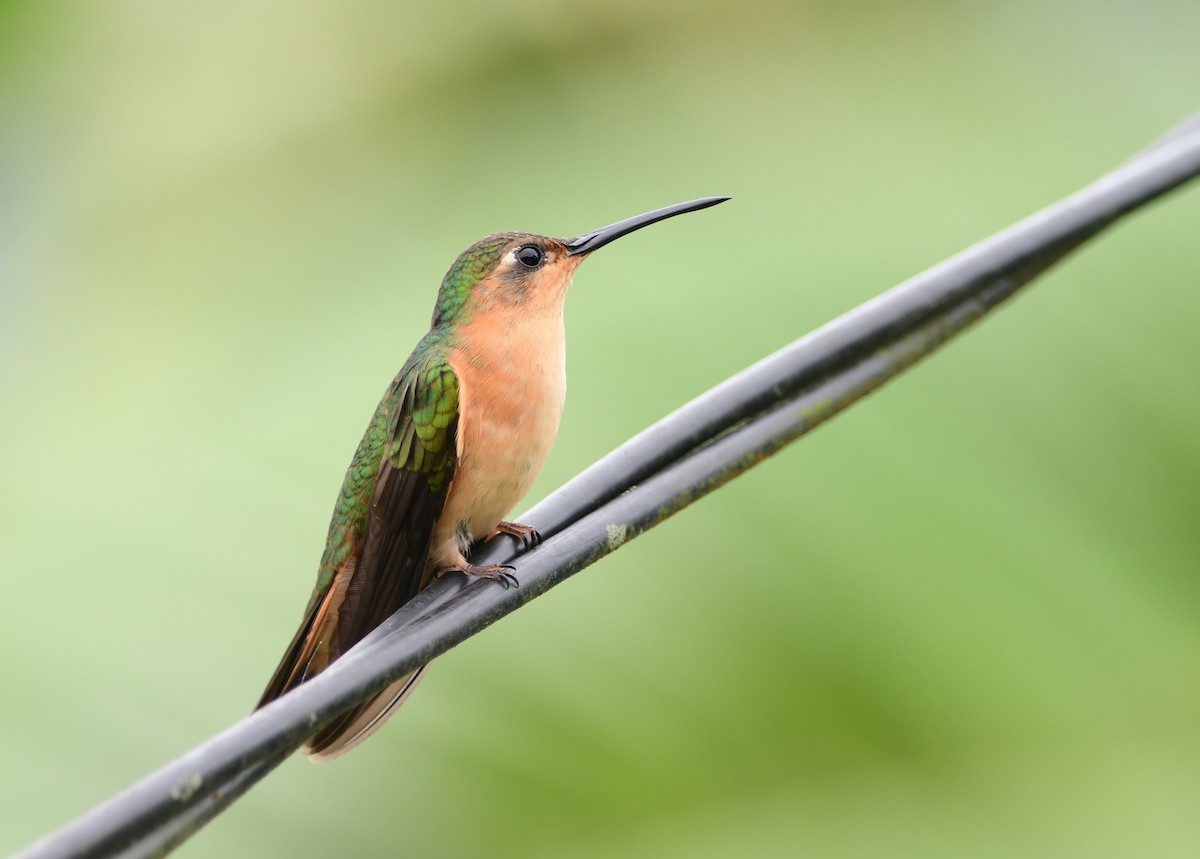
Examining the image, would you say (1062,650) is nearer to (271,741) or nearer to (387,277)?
(271,741)

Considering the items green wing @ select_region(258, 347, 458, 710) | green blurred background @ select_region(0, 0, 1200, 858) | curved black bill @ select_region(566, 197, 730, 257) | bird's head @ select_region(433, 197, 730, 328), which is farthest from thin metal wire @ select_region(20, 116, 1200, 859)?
green blurred background @ select_region(0, 0, 1200, 858)

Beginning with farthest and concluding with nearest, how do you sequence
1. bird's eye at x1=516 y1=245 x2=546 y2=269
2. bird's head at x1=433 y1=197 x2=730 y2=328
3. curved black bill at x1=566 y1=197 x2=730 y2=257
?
bird's eye at x1=516 y1=245 x2=546 y2=269
bird's head at x1=433 y1=197 x2=730 y2=328
curved black bill at x1=566 y1=197 x2=730 y2=257

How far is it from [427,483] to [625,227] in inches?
29.5

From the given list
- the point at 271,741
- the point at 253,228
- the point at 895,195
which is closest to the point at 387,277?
the point at 253,228

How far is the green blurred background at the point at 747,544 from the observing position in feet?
10.8

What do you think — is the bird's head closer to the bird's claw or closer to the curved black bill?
the curved black bill

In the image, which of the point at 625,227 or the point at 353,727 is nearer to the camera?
the point at 353,727

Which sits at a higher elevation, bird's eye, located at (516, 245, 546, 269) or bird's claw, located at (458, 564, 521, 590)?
bird's eye, located at (516, 245, 546, 269)

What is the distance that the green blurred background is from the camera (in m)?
3.30

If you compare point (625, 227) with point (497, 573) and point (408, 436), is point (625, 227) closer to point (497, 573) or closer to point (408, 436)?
point (408, 436)

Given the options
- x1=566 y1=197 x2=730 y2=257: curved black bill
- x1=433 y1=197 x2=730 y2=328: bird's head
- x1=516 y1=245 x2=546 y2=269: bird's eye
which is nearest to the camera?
x1=566 y1=197 x2=730 y2=257: curved black bill

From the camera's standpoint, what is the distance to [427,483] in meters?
2.27

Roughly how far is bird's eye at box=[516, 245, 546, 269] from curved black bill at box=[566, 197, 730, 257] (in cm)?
7

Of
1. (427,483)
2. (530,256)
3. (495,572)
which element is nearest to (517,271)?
(530,256)
